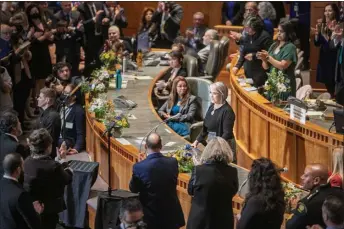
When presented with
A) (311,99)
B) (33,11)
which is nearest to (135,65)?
(33,11)

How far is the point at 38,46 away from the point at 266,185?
273 inches

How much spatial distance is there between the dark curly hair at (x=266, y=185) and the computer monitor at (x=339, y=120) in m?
2.24

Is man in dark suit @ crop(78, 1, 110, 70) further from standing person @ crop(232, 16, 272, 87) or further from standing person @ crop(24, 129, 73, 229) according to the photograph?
standing person @ crop(24, 129, 73, 229)

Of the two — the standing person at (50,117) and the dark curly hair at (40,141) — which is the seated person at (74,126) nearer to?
the standing person at (50,117)

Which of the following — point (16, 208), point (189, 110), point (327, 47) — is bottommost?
point (16, 208)

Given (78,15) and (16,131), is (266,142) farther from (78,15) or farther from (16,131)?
(78,15)

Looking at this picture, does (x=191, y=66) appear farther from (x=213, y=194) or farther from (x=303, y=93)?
(x=213, y=194)

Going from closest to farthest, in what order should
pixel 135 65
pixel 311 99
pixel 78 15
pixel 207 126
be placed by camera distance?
pixel 207 126
pixel 311 99
pixel 135 65
pixel 78 15

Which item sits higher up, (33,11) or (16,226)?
(33,11)

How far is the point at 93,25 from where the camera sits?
50.4ft

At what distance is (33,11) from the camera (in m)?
13.6

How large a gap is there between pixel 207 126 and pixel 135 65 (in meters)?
4.10

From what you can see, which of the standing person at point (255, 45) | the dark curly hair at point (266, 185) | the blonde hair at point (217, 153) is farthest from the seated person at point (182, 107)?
the dark curly hair at point (266, 185)

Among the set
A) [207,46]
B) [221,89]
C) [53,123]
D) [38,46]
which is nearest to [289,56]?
[221,89]
